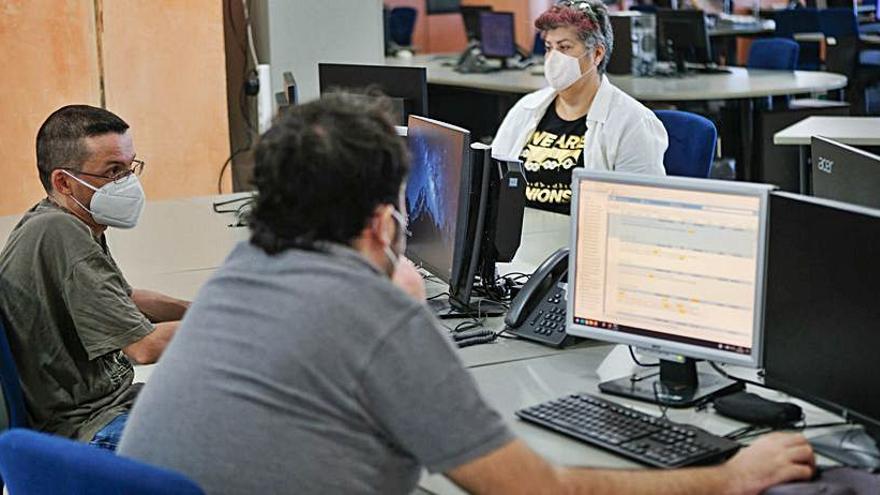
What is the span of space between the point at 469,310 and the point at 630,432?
2.88 ft

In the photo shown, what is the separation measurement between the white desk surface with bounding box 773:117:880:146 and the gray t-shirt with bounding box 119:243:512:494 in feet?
10.6

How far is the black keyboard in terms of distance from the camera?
201 centimetres

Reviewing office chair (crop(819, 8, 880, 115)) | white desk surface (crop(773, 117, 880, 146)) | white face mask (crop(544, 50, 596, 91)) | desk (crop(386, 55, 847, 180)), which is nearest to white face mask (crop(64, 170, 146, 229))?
white face mask (crop(544, 50, 596, 91))

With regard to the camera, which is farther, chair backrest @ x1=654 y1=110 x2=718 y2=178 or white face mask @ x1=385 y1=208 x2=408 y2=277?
chair backrest @ x1=654 y1=110 x2=718 y2=178

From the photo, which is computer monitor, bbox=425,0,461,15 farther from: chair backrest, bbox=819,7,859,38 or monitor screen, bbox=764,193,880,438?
monitor screen, bbox=764,193,880,438

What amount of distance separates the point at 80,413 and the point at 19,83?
8.64ft

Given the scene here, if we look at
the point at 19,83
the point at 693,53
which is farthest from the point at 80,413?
the point at 693,53

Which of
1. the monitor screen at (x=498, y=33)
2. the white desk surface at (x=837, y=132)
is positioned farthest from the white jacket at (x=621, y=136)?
the monitor screen at (x=498, y=33)

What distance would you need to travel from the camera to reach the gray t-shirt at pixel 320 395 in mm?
1588

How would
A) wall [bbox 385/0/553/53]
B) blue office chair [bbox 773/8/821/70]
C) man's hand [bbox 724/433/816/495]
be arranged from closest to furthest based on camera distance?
1. man's hand [bbox 724/433/816/495]
2. blue office chair [bbox 773/8/821/70]
3. wall [bbox 385/0/553/53]

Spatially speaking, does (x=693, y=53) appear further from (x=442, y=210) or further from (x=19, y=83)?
(x=442, y=210)

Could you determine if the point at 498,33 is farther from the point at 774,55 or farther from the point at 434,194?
the point at 434,194

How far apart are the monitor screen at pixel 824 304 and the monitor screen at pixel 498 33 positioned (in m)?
6.46

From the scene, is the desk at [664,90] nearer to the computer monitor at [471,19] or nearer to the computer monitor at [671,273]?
the computer monitor at [471,19]
